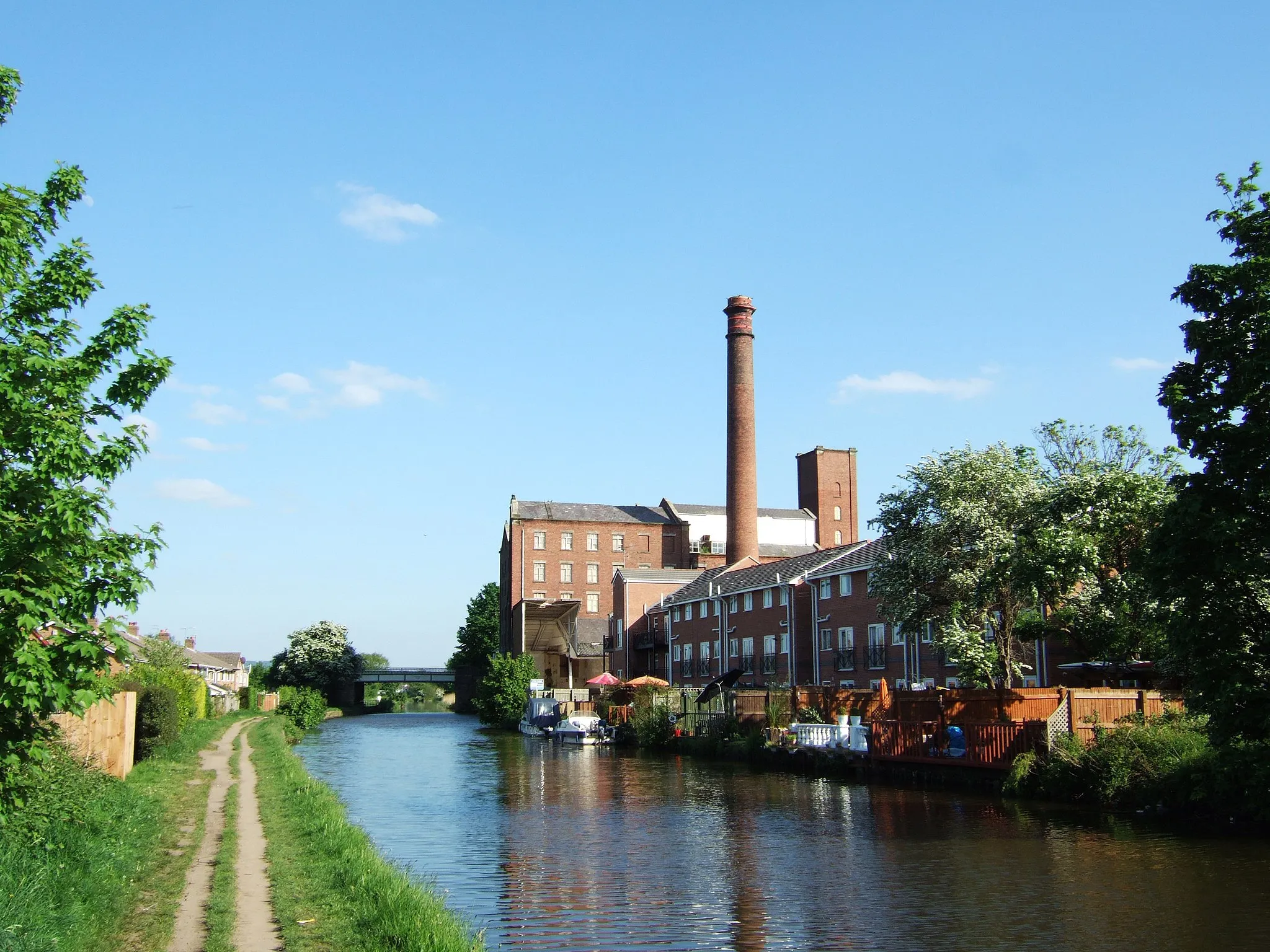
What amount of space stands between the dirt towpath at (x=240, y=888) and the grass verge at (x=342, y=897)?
0.16m

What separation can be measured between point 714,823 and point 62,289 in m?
16.3

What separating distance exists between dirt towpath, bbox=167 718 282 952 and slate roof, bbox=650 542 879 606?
30.5 meters

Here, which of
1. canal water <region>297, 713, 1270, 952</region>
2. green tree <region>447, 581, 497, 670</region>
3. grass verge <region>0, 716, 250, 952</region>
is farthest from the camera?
green tree <region>447, 581, 497, 670</region>

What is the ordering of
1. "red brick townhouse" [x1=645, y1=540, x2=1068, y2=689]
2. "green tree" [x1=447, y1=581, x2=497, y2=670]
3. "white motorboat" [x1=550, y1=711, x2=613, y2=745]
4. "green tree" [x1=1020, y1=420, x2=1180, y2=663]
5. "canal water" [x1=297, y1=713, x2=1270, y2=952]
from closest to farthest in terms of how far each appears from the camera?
"canal water" [x1=297, y1=713, x2=1270, y2=952]
"green tree" [x1=1020, y1=420, x2=1180, y2=663]
"red brick townhouse" [x1=645, y1=540, x2=1068, y2=689]
"white motorboat" [x1=550, y1=711, x2=613, y2=745]
"green tree" [x1=447, y1=581, x2=497, y2=670]

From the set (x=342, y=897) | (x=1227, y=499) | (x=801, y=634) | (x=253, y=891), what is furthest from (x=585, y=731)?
(x=342, y=897)

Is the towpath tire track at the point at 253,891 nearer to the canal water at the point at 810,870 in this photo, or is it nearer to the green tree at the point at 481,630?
the canal water at the point at 810,870

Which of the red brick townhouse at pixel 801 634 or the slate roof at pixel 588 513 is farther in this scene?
the slate roof at pixel 588 513

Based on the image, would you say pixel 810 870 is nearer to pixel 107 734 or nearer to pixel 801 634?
pixel 107 734

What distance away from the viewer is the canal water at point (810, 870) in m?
12.8

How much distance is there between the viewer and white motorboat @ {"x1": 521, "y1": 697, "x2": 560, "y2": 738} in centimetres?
5900

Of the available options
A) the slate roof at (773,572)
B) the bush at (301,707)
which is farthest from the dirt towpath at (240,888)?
the bush at (301,707)

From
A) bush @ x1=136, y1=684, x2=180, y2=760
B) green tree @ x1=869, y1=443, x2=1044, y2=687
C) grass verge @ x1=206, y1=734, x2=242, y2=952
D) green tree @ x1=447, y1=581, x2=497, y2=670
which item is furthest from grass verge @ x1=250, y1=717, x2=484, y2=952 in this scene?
green tree @ x1=447, y1=581, x2=497, y2=670

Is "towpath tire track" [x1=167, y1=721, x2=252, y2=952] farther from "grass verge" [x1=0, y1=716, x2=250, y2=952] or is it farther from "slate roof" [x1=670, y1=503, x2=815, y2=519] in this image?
"slate roof" [x1=670, y1=503, x2=815, y2=519]

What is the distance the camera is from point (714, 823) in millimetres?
22609
